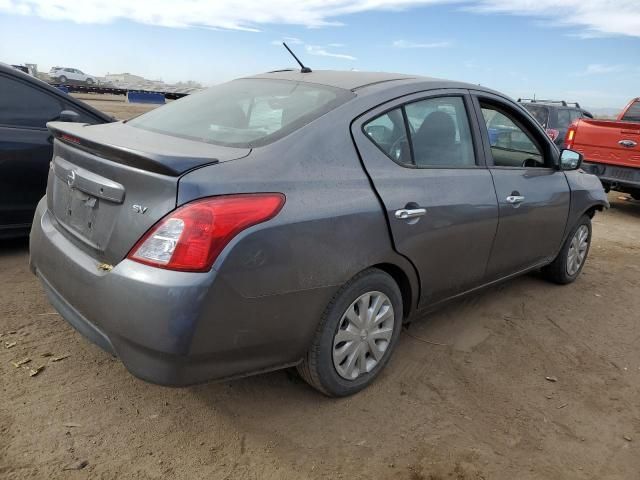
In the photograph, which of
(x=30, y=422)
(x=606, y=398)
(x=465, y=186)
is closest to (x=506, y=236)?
(x=465, y=186)

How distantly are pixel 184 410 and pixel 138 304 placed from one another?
0.79 metres

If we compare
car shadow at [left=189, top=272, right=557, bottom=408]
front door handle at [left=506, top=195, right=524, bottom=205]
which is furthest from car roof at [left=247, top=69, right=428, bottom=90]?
car shadow at [left=189, top=272, right=557, bottom=408]

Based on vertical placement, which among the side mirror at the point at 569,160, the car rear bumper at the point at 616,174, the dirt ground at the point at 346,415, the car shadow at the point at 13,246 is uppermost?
the side mirror at the point at 569,160

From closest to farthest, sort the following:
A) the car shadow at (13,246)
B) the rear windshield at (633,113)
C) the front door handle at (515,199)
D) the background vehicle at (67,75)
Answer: the front door handle at (515,199)
the car shadow at (13,246)
the rear windshield at (633,113)
the background vehicle at (67,75)

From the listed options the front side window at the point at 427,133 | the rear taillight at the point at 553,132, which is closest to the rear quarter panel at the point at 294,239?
the front side window at the point at 427,133

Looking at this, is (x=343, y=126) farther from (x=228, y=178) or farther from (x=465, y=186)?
(x=465, y=186)

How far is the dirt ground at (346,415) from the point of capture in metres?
2.26

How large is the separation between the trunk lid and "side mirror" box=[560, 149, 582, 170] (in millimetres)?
2917

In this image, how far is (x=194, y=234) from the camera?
2023mm

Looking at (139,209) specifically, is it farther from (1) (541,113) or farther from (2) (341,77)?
(1) (541,113)

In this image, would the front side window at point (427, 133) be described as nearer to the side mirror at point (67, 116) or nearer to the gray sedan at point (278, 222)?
the gray sedan at point (278, 222)

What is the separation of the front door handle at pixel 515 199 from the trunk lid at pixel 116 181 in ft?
6.50

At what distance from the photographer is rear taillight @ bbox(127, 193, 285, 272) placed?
2023mm

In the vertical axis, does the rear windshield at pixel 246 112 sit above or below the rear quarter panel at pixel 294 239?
above
